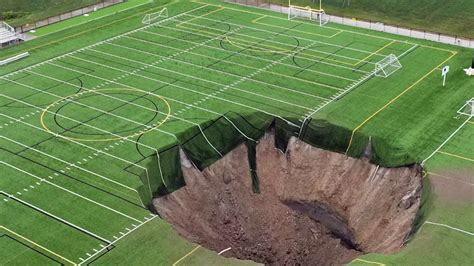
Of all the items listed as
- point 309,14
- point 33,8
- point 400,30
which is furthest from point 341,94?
point 33,8

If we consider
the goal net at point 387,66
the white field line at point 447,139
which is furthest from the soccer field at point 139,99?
the white field line at point 447,139

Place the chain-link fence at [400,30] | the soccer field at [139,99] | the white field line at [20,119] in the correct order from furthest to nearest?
the chain-link fence at [400,30]
the white field line at [20,119]
the soccer field at [139,99]

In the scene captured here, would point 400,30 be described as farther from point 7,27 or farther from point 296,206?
point 7,27

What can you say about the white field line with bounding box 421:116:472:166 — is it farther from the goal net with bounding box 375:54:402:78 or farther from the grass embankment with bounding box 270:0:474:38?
the grass embankment with bounding box 270:0:474:38

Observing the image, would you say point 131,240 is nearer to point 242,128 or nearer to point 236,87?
point 242,128

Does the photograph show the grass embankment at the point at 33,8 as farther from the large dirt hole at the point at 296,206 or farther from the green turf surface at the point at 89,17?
the large dirt hole at the point at 296,206

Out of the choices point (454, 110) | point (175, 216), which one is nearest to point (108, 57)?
point (175, 216)
